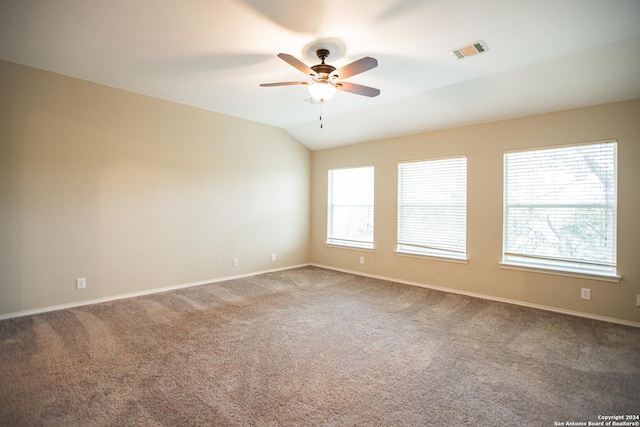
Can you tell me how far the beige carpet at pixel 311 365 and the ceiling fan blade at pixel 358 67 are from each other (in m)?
2.41

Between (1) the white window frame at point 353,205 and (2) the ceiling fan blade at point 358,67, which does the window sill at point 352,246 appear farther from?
(2) the ceiling fan blade at point 358,67

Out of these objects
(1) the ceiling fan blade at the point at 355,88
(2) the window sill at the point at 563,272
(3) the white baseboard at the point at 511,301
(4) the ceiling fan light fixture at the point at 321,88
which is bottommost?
(3) the white baseboard at the point at 511,301

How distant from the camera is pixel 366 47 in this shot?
9.31 ft

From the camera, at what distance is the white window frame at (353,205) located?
561 cm

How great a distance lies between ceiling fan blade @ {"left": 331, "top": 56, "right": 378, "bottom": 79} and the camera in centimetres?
238

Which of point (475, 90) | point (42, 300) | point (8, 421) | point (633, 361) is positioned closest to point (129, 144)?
point (42, 300)

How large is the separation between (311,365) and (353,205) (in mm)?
3742

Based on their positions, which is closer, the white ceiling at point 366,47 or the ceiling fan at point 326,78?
the white ceiling at point 366,47

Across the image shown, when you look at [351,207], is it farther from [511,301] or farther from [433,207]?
[511,301]

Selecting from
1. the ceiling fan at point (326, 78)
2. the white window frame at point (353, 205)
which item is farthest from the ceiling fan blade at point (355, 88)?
the white window frame at point (353, 205)

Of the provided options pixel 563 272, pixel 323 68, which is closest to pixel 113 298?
pixel 323 68

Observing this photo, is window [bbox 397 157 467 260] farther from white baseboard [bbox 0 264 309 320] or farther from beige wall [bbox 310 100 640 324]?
white baseboard [bbox 0 264 309 320]

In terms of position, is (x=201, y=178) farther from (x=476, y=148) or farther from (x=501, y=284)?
(x=501, y=284)

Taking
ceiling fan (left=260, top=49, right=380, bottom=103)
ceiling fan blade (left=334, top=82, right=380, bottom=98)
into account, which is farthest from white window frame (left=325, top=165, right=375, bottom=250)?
ceiling fan (left=260, top=49, right=380, bottom=103)
